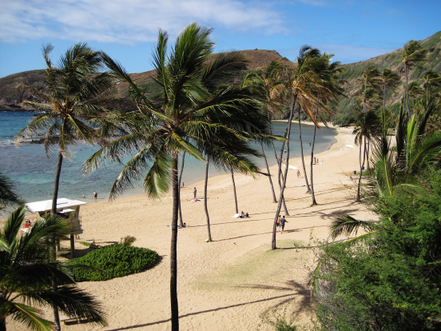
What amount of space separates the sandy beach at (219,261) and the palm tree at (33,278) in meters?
3.98

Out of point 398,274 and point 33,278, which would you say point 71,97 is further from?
point 398,274

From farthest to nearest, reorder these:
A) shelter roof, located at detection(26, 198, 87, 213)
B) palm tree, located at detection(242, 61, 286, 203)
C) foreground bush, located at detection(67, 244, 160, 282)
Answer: shelter roof, located at detection(26, 198, 87, 213) → palm tree, located at detection(242, 61, 286, 203) → foreground bush, located at detection(67, 244, 160, 282)

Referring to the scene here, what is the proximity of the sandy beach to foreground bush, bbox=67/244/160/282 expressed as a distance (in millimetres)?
354

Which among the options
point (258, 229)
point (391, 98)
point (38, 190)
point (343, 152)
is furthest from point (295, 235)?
point (391, 98)

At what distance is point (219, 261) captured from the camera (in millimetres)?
13539

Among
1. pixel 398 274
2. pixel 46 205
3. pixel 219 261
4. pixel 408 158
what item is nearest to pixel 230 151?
pixel 408 158

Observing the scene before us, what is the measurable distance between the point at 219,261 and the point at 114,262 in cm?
426

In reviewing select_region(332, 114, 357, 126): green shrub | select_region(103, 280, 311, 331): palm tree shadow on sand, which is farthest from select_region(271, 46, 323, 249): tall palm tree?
select_region(332, 114, 357, 126): green shrub

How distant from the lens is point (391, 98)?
86.3 metres

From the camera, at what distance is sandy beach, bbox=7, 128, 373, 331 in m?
→ 9.02

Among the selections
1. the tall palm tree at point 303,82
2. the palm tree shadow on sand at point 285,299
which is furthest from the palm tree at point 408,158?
the tall palm tree at point 303,82

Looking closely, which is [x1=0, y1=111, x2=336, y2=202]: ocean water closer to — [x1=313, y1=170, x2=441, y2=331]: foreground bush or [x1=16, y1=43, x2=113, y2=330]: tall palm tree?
[x1=16, y1=43, x2=113, y2=330]: tall palm tree

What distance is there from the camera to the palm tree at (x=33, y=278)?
4.46 metres

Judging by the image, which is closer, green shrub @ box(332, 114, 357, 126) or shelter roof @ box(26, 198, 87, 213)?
shelter roof @ box(26, 198, 87, 213)
